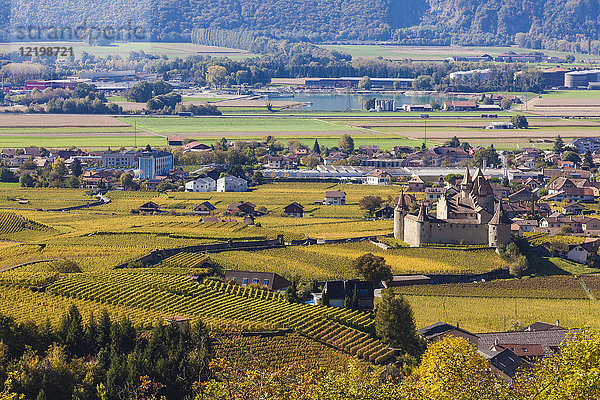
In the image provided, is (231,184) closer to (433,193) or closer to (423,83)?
(433,193)

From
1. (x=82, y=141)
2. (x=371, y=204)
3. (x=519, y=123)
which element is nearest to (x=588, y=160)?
(x=371, y=204)

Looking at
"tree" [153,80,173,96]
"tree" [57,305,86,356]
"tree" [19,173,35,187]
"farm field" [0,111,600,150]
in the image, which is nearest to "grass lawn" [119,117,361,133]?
"farm field" [0,111,600,150]

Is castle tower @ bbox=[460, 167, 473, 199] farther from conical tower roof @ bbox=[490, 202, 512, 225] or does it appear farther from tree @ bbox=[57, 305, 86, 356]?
tree @ bbox=[57, 305, 86, 356]

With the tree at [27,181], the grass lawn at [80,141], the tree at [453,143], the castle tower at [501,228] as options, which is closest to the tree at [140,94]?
the grass lawn at [80,141]

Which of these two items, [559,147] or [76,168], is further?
[559,147]

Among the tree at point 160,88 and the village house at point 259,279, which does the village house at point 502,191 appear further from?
the tree at point 160,88

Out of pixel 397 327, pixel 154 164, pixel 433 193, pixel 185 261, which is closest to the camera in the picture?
pixel 397 327
